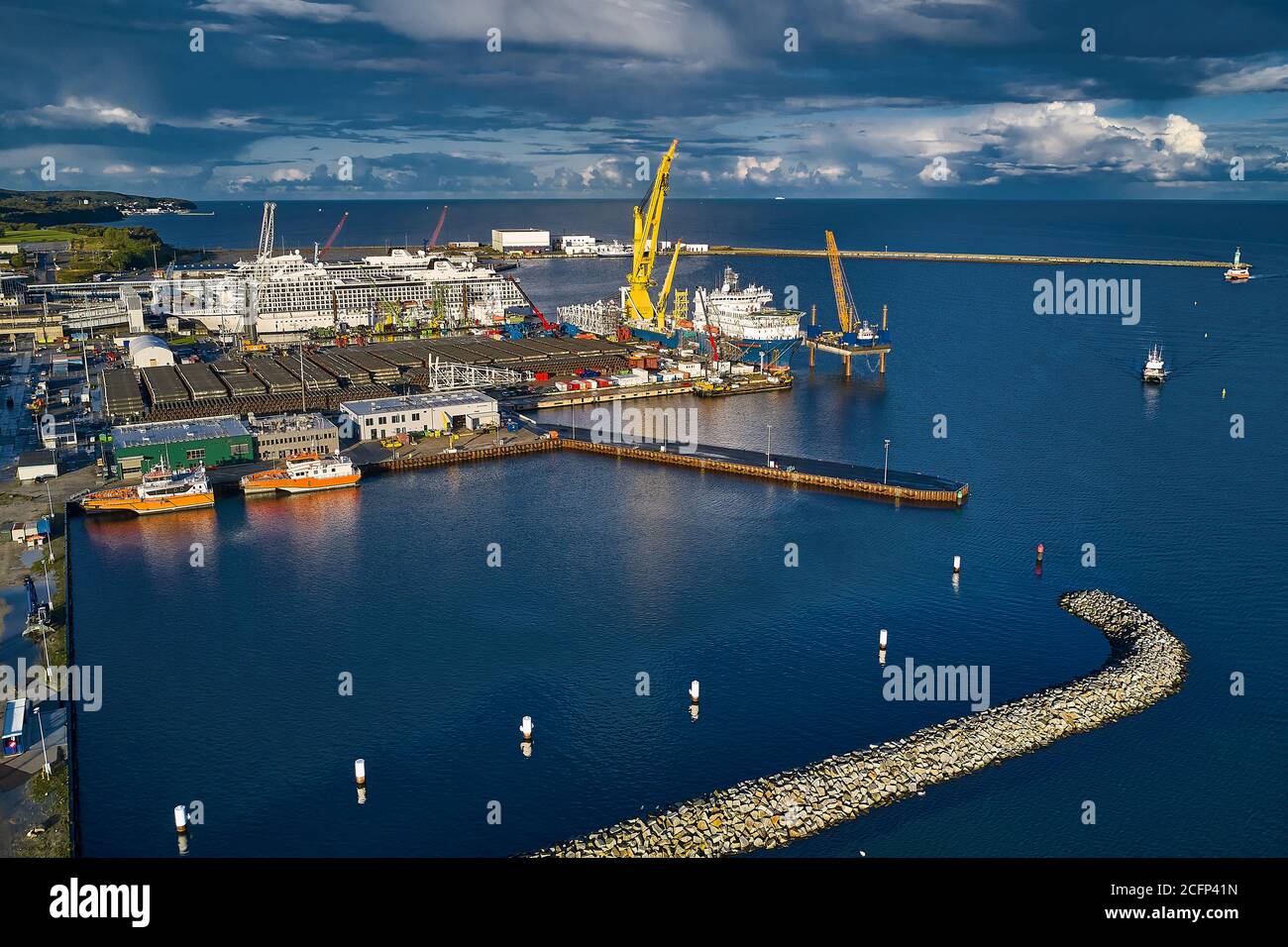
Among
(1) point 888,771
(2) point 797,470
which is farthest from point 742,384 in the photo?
(1) point 888,771

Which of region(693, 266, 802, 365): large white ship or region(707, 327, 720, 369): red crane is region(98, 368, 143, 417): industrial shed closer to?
region(707, 327, 720, 369): red crane

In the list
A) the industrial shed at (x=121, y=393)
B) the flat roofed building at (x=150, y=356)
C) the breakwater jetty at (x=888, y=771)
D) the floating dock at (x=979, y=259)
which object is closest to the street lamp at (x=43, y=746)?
the breakwater jetty at (x=888, y=771)

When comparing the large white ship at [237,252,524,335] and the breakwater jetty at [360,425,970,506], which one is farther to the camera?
the large white ship at [237,252,524,335]

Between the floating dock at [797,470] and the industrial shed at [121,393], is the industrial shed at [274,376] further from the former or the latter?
the floating dock at [797,470]

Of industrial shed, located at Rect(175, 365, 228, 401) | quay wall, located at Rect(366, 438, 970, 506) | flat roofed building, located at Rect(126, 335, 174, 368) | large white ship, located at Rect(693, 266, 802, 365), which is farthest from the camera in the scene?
large white ship, located at Rect(693, 266, 802, 365)

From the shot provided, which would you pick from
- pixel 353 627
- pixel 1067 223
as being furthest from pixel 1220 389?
pixel 1067 223

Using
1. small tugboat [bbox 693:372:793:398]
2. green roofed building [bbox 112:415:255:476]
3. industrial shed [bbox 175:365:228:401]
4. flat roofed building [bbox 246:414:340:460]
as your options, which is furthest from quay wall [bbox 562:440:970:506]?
industrial shed [bbox 175:365:228:401]

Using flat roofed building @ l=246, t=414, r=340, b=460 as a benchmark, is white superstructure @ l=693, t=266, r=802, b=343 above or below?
above
